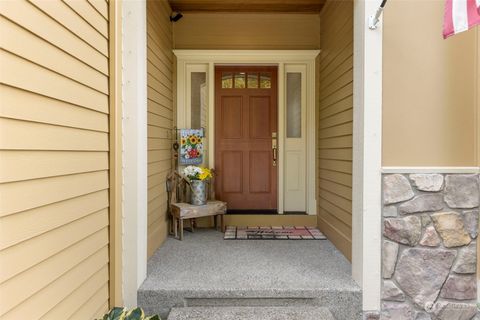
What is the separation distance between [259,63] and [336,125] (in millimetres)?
1448

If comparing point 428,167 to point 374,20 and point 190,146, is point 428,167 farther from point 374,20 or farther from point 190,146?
point 190,146

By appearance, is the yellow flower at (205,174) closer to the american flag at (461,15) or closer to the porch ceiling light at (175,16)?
the porch ceiling light at (175,16)

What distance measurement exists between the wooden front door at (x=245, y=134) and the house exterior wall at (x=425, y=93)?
7.46ft

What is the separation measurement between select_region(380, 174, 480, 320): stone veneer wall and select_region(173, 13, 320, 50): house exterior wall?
8.66 ft

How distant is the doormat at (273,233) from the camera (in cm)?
378

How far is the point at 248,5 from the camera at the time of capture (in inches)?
163

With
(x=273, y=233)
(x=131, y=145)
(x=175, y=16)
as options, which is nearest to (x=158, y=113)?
(x=131, y=145)

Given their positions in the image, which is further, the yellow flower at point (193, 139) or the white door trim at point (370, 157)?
the yellow flower at point (193, 139)

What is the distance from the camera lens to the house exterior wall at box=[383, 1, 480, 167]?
2.36 metres

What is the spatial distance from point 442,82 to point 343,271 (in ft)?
5.09

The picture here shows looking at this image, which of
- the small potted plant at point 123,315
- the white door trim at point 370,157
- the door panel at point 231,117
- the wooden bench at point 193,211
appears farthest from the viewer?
the door panel at point 231,117

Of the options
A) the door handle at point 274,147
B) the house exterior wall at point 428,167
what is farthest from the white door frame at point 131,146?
the door handle at point 274,147

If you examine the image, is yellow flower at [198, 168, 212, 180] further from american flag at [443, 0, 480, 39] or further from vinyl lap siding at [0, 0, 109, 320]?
american flag at [443, 0, 480, 39]

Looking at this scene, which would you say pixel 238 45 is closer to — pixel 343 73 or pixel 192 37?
pixel 192 37
